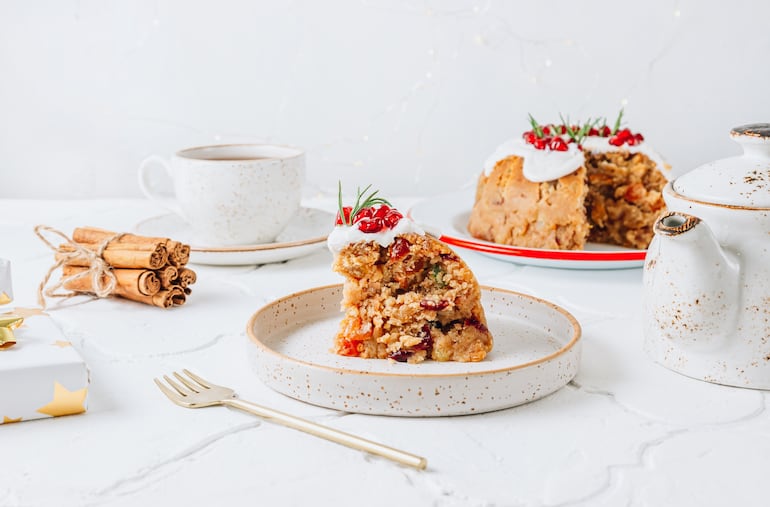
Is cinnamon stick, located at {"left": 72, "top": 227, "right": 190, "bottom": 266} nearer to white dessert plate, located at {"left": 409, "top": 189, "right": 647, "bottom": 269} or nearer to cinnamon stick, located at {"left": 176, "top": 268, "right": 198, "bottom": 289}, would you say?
cinnamon stick, located at {"left": 176, "top": 268, "right": 198, "bottom": 289}

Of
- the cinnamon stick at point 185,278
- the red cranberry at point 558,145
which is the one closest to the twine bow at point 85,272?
the cinnamon stick at point 185,278

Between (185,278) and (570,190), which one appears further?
(570,190)

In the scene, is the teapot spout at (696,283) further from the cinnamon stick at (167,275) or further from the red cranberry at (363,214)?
the cinnamon stick at (167,275)

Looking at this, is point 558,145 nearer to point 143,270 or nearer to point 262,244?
point 262,244

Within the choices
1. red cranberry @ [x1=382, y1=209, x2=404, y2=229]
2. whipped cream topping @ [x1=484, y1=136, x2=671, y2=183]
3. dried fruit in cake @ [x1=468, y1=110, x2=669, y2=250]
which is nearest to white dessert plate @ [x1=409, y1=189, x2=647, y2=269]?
dried fruit in cake @ [x1=468, y1=110, x2=669, y2=250]

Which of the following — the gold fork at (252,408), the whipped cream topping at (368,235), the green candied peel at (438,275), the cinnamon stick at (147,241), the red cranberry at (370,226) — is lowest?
the gold fork at (252,408)

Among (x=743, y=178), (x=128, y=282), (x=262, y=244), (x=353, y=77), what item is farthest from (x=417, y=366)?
(x=353, y=77)

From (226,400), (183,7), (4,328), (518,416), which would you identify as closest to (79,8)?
(183,7)
